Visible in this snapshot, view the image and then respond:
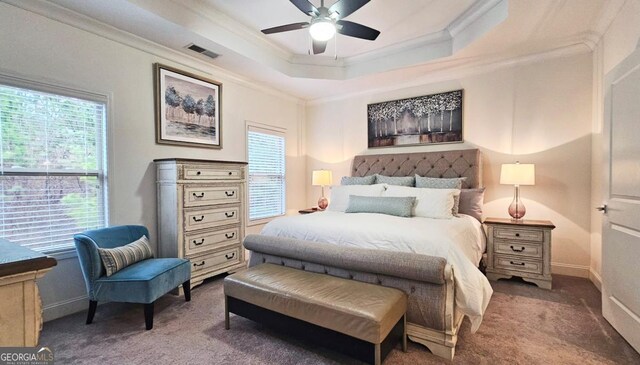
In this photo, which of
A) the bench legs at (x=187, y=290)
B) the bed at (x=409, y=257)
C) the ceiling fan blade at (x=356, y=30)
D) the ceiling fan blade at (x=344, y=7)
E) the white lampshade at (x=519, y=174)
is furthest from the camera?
the white lampshade at (x=519, y=174)

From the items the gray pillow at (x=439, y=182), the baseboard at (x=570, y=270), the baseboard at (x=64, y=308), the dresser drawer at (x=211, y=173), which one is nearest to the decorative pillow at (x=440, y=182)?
the gray pillow at (x=439, y=182)

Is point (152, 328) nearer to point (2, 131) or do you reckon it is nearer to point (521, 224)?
point (2, 131)

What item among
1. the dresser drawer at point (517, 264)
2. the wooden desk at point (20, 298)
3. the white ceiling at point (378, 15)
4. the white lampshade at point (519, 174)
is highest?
the white ceiling at point (378, 15)

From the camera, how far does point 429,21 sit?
11.0ft

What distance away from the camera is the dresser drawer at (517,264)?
10.4 ft

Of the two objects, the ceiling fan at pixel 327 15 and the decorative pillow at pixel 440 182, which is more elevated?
the ceiling fan at pixel 327 15

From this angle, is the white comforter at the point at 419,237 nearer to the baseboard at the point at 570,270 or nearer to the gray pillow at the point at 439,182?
the gray pillow at the point at 439,182

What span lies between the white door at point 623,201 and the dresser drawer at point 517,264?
2.42 feet

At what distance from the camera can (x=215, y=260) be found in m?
3.42

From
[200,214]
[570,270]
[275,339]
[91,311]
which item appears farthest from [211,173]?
[570,270]

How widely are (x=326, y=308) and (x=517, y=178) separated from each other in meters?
2.83

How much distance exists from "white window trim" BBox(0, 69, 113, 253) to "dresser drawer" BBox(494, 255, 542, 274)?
4.34 meters

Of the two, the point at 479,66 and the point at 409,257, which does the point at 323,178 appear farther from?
the point at 409,257

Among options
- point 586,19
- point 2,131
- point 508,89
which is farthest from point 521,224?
point 2,131
